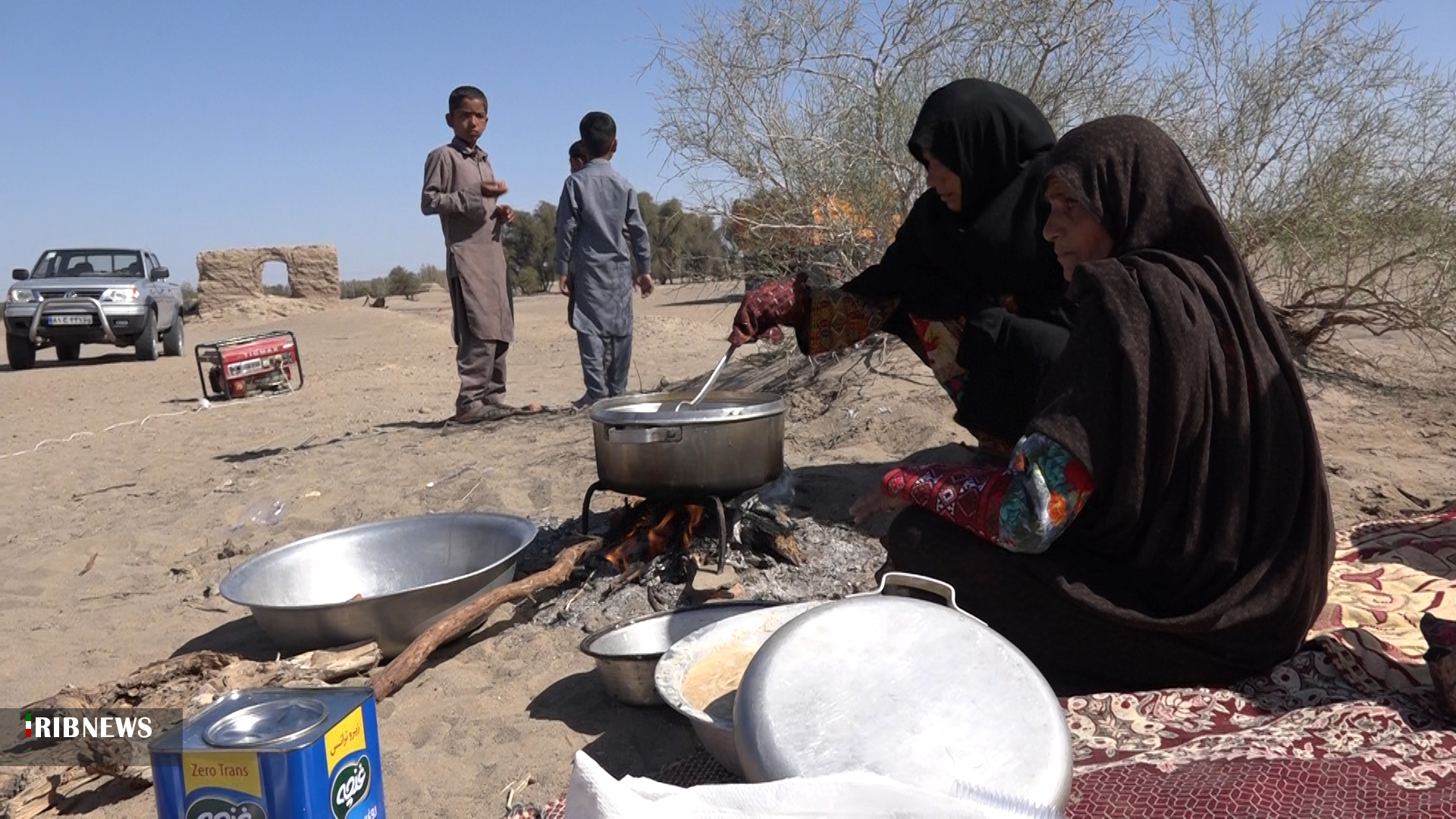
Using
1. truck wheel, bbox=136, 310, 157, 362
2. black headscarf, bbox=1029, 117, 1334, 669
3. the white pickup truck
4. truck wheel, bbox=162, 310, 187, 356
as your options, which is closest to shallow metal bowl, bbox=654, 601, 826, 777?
black headscarf, bbox=1029, 117, 1334, 669

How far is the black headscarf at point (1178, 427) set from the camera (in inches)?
78.3

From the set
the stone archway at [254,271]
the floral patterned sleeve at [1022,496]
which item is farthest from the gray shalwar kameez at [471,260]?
the stone archway at [254,271]

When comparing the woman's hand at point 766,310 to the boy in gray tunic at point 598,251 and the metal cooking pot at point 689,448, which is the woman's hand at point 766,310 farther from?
the boy in gray tunic at point 598,251

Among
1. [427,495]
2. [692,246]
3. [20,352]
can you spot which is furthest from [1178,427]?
[20,352]

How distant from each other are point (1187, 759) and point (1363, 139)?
5436 millimetres

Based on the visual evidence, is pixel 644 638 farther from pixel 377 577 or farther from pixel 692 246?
pixel 692 246

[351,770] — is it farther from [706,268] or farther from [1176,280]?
[706,268]

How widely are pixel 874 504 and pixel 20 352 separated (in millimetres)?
13780

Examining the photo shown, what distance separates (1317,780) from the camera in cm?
176

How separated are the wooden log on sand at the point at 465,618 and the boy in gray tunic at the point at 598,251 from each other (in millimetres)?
2841

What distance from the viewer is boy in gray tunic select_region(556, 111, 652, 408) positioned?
624 centimetres

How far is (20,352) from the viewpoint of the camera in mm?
12820

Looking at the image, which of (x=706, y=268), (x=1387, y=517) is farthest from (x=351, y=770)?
(x=706, y=268)

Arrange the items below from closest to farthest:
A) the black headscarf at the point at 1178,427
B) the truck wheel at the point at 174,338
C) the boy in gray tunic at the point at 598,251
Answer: the black headscarf at the point at 1178,427 < the boy in gray tunic at the point at 598,251 < the truck wheel at the point at 174,338
